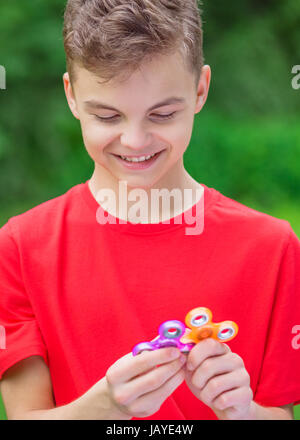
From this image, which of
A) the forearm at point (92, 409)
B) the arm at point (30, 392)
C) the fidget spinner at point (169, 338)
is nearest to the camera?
the fidget spinner at point (169, 338)

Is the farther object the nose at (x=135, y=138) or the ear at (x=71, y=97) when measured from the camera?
the ear at (x=71, y=97)

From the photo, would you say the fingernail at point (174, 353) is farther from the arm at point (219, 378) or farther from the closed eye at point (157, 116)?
the closed eye at point (157, 116)

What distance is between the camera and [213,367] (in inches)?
44.3

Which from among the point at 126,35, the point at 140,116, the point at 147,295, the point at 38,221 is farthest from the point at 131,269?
the point at 126,35

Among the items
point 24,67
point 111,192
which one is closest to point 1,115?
point 24,67

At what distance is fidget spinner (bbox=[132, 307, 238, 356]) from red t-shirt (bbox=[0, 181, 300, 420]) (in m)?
0.20

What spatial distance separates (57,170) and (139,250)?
4361 mm

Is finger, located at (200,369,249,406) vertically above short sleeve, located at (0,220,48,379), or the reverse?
short sleeve, located at (0,220,48,379)

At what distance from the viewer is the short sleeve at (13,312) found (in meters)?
1.31

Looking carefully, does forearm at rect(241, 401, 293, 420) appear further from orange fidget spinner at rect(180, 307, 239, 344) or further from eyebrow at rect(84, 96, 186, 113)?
eyebrow at rect(84, 96, 186, 113)

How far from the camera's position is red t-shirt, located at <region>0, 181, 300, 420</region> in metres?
1.33

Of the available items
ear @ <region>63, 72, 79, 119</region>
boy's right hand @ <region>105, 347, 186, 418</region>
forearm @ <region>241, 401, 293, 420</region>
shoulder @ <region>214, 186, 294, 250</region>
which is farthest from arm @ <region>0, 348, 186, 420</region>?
ear @ <region>63, 72, 79, 119</region>

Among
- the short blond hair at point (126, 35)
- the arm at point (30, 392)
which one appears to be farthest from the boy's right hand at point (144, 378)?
the short blond hair at point (126, 35)

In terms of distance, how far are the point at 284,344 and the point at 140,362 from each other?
0.36 metres
